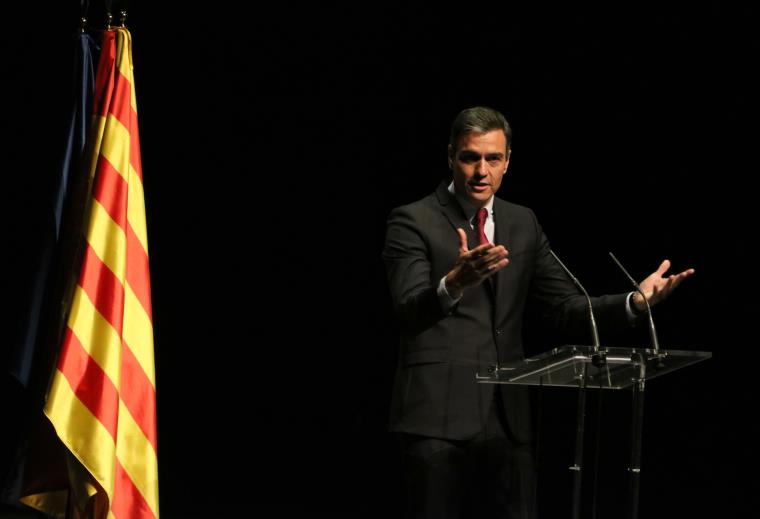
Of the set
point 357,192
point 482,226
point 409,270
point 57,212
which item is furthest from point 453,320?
point 357,192

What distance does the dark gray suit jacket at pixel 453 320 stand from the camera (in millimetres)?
2980

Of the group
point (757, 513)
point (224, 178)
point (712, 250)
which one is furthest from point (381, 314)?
point (757, 513)

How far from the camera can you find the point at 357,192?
206 inches

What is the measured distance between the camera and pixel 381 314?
531cm

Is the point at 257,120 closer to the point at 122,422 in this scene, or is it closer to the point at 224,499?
the point at 224,499

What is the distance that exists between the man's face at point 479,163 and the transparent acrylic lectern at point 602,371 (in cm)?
62

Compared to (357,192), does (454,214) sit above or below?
below

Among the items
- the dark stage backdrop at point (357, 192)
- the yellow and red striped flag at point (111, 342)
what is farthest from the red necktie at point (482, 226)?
the dark stage backdrop at point (357, 192)

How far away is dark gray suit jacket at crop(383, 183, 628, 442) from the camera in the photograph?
9.78 feet

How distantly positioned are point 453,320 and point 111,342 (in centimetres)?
93

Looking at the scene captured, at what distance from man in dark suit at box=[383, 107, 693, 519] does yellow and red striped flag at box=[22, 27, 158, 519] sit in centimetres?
73

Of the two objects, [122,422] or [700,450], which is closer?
[122,422]

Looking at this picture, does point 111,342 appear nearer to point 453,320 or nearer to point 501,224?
point 453,320

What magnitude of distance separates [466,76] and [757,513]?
2.22 meters
